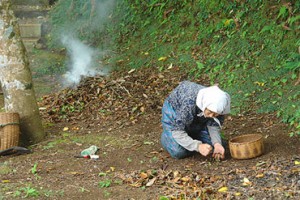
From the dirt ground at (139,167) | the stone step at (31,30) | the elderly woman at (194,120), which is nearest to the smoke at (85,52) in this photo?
the stone step at (31,30)

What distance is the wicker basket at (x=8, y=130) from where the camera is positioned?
6.55 metres

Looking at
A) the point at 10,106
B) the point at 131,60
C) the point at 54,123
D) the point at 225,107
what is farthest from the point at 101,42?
the point at 225,107

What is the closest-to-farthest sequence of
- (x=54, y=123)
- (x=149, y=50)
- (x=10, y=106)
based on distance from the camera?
(x=10, y=106) < (x=54, y=123) < (x=149, y=50)

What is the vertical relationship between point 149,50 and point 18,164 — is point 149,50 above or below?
above

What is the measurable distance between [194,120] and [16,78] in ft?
8.87

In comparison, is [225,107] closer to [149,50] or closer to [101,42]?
[149,50]

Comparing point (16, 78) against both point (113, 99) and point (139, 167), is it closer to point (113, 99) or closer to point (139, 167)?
point (113, 99)

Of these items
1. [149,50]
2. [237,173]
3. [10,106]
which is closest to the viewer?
[237,173]

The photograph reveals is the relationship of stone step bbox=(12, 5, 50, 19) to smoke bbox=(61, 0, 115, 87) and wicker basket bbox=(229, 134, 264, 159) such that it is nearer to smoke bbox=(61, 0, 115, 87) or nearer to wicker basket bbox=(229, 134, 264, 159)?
smoke bbox=(61, 0, 115, 87)

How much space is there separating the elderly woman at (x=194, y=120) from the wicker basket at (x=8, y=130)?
85.0 inches

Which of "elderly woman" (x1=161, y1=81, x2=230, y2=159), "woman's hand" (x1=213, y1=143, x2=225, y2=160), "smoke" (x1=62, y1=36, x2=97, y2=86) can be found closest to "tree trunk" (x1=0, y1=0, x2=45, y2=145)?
"elderly woman" (x1=161, y1=81, x2=230, y2=159)

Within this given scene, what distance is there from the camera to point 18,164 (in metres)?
6.06

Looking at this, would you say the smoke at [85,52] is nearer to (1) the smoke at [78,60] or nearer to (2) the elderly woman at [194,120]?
(1) the smoke at [78,60]

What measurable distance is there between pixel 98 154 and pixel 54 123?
5.92 feet
